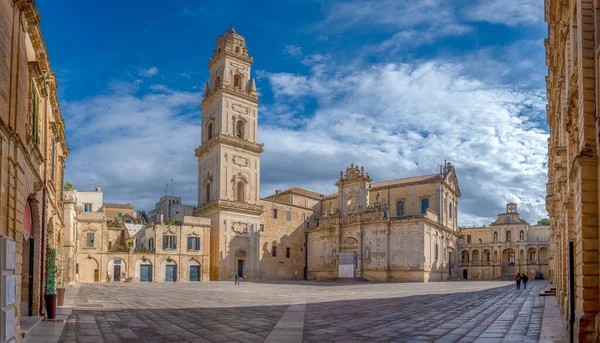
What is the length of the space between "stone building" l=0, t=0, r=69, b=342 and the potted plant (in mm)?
214

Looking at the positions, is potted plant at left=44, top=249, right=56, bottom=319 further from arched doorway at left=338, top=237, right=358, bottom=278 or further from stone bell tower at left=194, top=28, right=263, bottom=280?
arched doorway at left=338, top=237, right=358, bottom=278

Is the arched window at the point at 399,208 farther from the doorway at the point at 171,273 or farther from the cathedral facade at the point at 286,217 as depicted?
the doorway at the point at 171,273

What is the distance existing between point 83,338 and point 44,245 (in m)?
6.51

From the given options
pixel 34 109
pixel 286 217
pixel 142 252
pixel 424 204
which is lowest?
pixel 142 252

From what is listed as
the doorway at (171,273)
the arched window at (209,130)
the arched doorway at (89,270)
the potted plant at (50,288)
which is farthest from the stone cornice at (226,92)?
the potted plant at (50,288)

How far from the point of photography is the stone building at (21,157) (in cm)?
901

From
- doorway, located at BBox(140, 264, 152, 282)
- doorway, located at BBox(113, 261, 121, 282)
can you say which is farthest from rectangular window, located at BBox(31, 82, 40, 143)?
doorway, located at BBox(140, 264, 152, 282)

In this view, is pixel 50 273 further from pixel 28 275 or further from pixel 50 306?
pixel 50 306

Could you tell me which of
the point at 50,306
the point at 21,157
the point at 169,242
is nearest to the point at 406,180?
the point at 169,242

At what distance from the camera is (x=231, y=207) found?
50656mm

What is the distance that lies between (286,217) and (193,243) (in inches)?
490

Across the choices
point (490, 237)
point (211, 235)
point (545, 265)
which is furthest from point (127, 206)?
point (545, 265)

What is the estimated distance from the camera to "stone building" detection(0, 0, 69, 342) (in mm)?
9008

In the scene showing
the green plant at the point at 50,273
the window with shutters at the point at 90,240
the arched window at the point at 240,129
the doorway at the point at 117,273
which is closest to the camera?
the green plant at the point at 50,273
